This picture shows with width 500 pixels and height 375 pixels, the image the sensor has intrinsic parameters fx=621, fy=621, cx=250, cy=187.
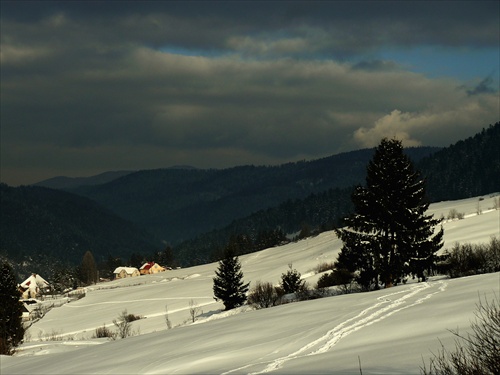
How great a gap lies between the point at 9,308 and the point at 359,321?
1478 inches

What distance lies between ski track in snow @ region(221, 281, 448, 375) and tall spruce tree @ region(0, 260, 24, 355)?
30064 mm

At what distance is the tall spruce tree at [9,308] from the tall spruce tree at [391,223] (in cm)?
2389

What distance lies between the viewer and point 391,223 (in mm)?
34969

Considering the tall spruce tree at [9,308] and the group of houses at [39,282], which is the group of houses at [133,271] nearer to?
the group of houses at [39,282]

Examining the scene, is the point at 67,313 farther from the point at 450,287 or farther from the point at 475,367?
the point at 475,367

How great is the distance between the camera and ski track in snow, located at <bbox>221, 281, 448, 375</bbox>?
1235cm

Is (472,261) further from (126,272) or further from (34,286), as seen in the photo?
(126,272)

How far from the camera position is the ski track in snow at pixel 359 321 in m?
12.4

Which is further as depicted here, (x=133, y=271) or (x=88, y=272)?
(x=133, y=271)

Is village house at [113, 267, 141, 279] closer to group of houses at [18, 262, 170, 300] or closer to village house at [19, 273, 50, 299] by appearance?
group of houses at [18, 262, 170, 300]

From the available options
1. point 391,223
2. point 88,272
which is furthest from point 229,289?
point 88,272

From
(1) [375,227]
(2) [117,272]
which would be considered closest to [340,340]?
(1) [375,227]

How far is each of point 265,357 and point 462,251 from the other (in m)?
25.2

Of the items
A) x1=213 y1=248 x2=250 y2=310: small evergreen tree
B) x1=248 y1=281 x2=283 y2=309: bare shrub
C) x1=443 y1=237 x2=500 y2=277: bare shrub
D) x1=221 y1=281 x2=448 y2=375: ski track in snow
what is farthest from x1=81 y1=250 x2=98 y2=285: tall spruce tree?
x1=221 y1=281 x2=448 y2=375: ski track in snow
